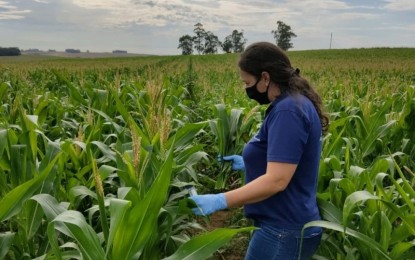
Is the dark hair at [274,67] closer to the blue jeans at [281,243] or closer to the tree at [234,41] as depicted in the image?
the blue jeans at [281,243]

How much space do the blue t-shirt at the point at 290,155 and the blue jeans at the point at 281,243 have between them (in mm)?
39

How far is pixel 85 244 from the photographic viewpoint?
59.7 inches

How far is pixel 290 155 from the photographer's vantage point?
1866mm

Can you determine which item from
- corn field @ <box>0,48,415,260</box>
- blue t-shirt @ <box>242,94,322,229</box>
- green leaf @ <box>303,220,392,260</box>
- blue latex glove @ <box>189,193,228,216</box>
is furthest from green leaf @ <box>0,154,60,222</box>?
green leaf @ <box>303,220,392,260</box>

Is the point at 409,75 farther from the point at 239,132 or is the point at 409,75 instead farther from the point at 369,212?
the point at 369,212

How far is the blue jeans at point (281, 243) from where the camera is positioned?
2.08 meters

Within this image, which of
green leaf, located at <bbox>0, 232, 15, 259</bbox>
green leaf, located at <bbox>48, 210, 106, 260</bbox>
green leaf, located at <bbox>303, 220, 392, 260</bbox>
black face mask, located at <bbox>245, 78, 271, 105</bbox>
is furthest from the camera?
black face mask, located at <bbox>245, 78, 271, 105</bbox>

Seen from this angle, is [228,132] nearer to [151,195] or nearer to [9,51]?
[151,195]

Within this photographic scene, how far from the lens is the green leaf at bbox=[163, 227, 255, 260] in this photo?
155cm

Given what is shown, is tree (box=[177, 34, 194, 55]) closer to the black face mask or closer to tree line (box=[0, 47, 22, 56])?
tree line (box=[0, 47, 22, 56])

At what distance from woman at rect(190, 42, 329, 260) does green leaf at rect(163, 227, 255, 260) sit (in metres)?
0.40

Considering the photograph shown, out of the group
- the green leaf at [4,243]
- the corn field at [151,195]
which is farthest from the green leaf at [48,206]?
the green leaf at [4,243]

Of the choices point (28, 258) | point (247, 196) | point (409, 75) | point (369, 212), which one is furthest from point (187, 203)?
point (409, 75)

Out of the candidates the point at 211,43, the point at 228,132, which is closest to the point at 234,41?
the point at 211,43
